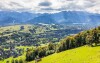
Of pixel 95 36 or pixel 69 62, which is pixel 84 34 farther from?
pixel 69 62

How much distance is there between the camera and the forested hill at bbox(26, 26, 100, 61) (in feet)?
389

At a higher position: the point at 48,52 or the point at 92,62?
the point at 92,62

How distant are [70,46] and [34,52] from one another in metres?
31.1

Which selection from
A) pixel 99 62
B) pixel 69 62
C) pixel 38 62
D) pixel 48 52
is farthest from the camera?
pixel 48 52

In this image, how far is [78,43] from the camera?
13262 cm

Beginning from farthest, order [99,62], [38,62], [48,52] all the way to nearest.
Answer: [48,52]
[38,62]
[99,62]

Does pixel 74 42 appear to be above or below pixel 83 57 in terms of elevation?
below

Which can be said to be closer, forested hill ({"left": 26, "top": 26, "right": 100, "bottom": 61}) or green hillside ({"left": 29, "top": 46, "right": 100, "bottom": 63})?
green hillside ({"left": 29, "top": 46, "right": 100, "bottom": 63})

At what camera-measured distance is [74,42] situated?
133625 millimetres

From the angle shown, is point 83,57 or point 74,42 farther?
point 74,42

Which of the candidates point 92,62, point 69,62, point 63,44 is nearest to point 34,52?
point 63,44

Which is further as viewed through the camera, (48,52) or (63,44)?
(48,52)

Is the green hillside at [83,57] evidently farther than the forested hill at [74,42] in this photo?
No

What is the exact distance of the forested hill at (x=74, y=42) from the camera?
119 meters
